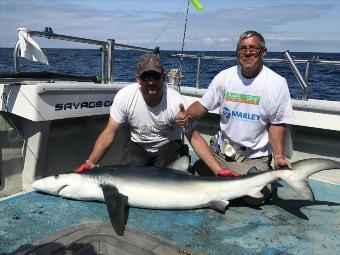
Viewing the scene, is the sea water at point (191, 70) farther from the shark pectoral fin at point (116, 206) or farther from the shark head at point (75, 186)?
the shark pectoral fin at point (116, 206)

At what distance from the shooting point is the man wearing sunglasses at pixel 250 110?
4.22m

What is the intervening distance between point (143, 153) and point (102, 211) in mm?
1001

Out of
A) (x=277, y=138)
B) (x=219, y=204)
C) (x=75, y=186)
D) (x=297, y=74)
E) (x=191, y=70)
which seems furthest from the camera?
(x=191, y=70)

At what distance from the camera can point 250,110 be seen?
4.36 m

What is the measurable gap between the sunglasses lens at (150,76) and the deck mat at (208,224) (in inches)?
52.1

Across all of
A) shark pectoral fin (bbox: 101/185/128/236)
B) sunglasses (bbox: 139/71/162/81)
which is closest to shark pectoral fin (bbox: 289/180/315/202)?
shark pectoral fin (bbox: 101/185/128/236)

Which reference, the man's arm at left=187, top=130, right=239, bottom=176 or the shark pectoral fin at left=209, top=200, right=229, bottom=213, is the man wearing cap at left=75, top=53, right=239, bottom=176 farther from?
the shark pectoral fin at left=209, top=200, right=229, bottom=213

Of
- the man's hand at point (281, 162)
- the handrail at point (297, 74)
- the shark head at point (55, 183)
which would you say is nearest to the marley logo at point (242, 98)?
the man's hand at point (281, 162)

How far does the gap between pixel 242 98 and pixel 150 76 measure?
102 cm

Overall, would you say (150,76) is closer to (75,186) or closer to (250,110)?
(250,110)

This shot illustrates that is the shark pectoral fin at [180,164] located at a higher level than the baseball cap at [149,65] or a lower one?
lower

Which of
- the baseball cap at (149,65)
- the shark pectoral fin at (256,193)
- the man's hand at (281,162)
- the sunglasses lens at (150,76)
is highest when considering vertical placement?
the baseball cap at (149,65)

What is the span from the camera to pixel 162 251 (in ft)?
10.5

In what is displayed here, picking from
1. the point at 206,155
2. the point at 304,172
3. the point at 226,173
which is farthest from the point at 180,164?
the point at 304,172
